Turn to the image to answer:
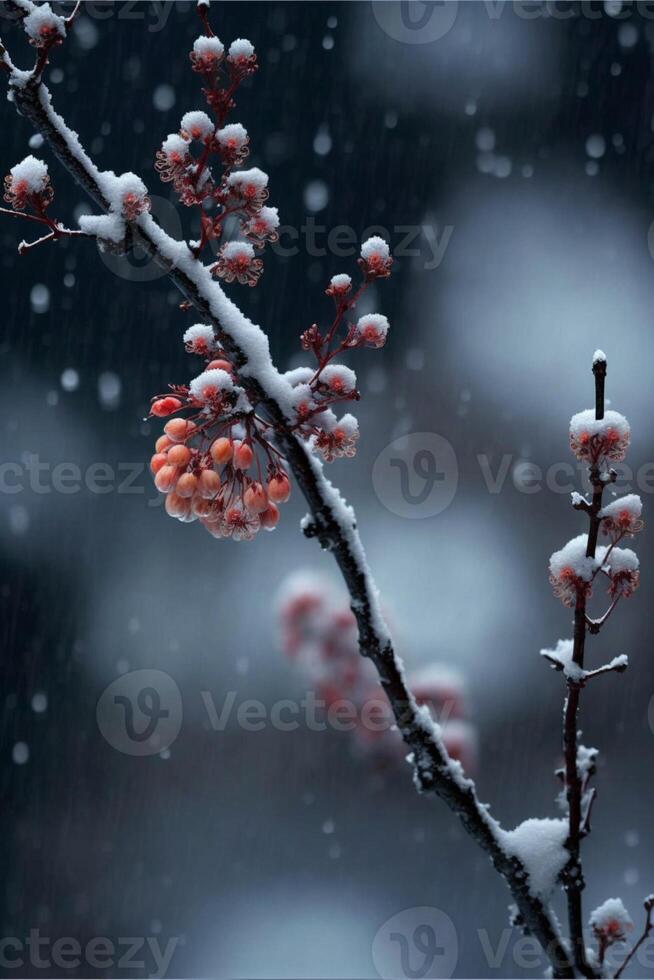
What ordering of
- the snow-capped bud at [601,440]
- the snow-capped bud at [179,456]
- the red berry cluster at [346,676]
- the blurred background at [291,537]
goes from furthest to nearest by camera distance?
the blurred background at [291,537] → the red berry cluster at [346,676] → the snow-capped bud at [179,456] → the snow-capped bud at [601,440]

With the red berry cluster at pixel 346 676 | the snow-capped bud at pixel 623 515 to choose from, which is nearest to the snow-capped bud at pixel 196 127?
the snow-capped bud at pixel 623 515

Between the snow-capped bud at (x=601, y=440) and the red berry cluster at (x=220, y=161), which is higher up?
the red berry cluster at (x=220, y=161)

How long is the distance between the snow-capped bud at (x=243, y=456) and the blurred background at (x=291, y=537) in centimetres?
380

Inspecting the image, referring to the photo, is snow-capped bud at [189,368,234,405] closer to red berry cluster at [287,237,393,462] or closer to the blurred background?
red berry cluster at [287,237,393,462]

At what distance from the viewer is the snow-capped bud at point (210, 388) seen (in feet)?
1.75

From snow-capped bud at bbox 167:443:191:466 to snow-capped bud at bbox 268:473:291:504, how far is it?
6cm

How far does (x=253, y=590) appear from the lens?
194 inches

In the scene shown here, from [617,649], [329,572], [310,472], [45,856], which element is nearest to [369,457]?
[329,572]

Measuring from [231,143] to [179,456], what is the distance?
20 cm

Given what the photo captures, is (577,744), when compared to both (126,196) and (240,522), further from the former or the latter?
(126,196)

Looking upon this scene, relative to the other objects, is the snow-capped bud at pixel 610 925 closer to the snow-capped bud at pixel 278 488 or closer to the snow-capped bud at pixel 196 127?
the snow-capped bud at pixel 278 488

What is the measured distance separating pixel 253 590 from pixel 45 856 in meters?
1.76

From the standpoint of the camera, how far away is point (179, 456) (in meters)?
0.60

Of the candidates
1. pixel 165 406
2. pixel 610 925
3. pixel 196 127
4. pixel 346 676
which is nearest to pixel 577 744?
pixel 610 925
